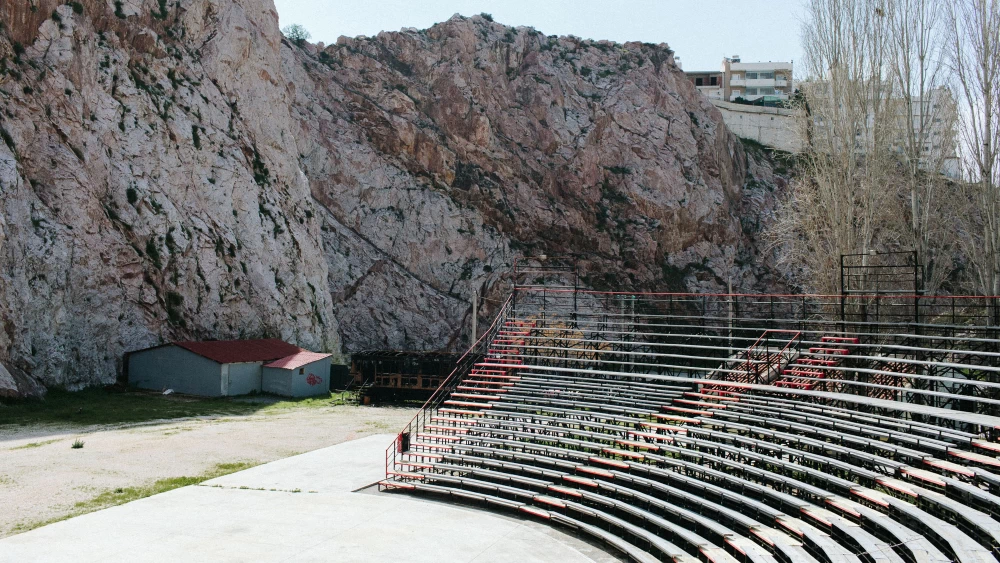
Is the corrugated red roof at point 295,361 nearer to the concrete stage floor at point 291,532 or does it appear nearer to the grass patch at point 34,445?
the grass patch at point 34,445

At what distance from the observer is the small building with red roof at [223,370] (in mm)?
36500

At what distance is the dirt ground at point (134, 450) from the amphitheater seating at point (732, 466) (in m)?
5.52

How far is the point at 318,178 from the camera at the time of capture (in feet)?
198

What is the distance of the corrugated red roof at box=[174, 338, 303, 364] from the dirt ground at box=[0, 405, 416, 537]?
6.52 m

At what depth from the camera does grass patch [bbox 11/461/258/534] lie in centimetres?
1497

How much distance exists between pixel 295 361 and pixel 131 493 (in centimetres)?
2180

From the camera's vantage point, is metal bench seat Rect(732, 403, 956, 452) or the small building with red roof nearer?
metal bench seat Rect(732, 403, 956, 452)

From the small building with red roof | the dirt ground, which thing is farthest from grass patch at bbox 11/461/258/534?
the small building with red roof

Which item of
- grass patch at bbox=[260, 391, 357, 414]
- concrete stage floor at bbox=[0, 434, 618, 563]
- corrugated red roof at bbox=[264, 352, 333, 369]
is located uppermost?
corrugated red roof at bbox=[264, 352, 333, 369]

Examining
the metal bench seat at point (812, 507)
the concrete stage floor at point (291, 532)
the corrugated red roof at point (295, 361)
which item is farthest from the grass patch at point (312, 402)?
the metal bench seat at point (812, 507)

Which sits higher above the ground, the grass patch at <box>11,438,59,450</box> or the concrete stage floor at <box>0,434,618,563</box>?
the concrete stage floor at <box>0,434,618,563</box>

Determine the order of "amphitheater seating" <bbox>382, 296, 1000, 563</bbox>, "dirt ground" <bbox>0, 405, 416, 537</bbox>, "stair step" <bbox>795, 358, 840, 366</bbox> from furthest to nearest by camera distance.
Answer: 1. "stair step" <bbox>795, 358, 840, 366</bbox>
2. "dirt ground" <bbox>0, 405, 416, 537</bbox>
3. "amphitheater seating" <bbox>382, 296, 1000, 563</bbox>

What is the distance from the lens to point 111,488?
1777 cm

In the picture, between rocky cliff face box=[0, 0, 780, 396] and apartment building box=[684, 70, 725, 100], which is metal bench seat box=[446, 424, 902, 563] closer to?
rocky cliff face box=[0, 0, 780, 396]
